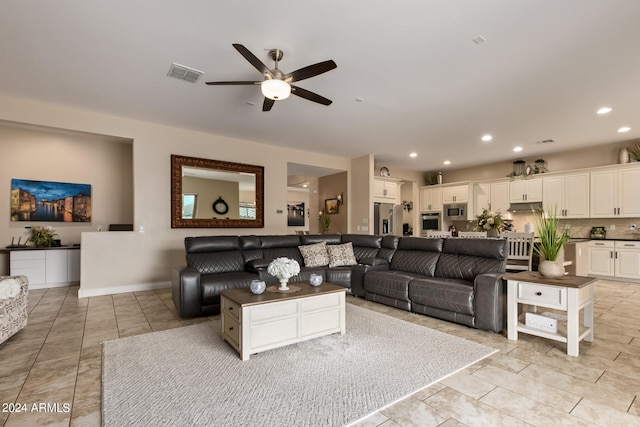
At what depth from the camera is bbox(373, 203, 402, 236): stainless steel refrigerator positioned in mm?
7933

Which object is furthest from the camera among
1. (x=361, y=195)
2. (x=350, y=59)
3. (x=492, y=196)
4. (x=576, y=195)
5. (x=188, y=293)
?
(x=492, y=196)

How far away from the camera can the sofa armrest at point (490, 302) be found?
10.4ft

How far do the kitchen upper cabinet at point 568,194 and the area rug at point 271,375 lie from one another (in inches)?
235

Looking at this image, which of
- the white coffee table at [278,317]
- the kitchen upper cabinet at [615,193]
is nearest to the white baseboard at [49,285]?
the white coffee table at [278,317]

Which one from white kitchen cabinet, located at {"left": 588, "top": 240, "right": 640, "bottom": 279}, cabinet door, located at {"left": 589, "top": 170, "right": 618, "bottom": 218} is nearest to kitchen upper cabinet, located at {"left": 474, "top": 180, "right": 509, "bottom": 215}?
cabinet door, located at {"left": 589, "top": 170, "right": 618, "bottom": 218}

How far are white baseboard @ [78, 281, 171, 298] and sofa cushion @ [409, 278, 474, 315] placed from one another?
4.29 meters

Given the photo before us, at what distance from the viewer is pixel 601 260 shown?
251 inches

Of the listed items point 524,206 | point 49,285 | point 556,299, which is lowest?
point 49,285

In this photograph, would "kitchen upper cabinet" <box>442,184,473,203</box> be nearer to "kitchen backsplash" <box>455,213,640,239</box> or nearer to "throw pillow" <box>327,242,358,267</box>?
"kitchen backsplash" <box>455,213,640,239</box>

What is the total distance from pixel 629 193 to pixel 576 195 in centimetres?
84

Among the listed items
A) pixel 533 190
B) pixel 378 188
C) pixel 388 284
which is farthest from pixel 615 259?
pixel 388 284

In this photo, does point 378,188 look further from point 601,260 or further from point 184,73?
point 184,73

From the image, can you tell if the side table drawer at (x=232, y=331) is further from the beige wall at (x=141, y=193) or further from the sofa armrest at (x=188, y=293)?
the beige wall at (x=141, y=193)

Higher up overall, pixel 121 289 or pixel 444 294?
pixel 444 294
